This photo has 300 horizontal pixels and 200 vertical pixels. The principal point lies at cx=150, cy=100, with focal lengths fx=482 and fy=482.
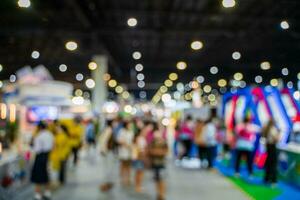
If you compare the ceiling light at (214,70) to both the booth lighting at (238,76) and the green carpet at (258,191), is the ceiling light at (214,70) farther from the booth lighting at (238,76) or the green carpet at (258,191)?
the green carpet at (258,191)

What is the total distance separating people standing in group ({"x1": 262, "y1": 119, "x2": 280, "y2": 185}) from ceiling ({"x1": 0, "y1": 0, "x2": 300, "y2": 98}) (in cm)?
682

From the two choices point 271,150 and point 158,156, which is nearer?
point 158,156

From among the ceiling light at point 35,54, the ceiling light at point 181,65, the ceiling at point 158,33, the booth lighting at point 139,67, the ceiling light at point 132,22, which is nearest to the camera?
the ceiling at point 158,33

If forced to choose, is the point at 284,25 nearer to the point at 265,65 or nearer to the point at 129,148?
the point at 129,148

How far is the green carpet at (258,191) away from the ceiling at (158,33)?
7.42 meters

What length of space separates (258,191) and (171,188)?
1849mm

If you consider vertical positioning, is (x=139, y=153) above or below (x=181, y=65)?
below

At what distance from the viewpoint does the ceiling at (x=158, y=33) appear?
680 inches

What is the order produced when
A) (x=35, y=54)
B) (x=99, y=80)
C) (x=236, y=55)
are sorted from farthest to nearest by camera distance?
(x=236, y=55)
(x=35, y=54)
(x=99, y=80)

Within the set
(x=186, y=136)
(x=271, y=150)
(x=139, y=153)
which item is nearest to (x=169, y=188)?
(x=139, y=153)

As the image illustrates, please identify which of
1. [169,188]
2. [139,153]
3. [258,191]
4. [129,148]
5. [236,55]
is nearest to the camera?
[139,153]

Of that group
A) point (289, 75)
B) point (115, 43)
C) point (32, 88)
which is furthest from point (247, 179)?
point (289, 75)

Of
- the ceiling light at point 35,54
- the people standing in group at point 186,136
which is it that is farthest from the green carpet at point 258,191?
the ceiling light at point 35,54

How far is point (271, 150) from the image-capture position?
10.6 metres
